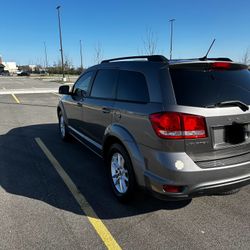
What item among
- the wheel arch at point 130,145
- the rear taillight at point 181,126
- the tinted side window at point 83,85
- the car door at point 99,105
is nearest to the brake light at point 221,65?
the rear taillight at point 181,126

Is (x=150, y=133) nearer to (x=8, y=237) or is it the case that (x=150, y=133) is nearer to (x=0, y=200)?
(x=8, y=237)

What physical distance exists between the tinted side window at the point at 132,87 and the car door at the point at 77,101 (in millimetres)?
1230

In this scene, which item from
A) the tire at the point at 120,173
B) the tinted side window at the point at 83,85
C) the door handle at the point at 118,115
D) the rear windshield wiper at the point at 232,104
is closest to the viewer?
the rear windshield wiper at the point at 232,104

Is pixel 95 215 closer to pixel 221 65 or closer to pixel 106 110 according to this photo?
pixel 106 110

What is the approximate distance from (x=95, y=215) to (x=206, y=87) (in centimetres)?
197

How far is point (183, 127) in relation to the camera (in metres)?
2.71

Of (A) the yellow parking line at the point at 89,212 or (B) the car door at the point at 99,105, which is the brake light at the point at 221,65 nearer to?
(B) the car door at the point at 99,105

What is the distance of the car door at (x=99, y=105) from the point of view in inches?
153

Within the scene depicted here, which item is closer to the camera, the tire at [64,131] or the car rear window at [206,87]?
the car rear window at [206,87]

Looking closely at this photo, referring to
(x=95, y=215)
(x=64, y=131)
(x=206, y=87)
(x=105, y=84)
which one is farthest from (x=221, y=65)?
(x=64, y=131)

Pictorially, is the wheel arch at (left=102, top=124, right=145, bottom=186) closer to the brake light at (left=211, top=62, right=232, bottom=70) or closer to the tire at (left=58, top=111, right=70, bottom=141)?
the brake light at (left=211, top=62, right=232, bottom=70)

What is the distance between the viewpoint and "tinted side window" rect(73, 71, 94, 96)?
4.87 metres

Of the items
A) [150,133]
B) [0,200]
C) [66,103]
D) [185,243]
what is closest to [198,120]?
[150,133]

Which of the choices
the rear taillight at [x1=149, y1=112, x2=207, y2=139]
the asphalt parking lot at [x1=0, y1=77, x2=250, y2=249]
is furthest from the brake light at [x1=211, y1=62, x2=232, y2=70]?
the asphalt parking lot at [x1=0, y1=77, x2=250, y2=249]
